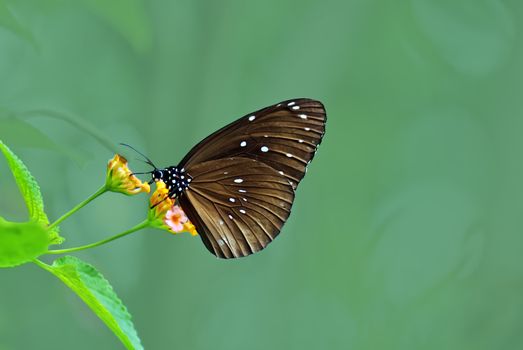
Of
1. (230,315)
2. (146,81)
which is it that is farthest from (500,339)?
(146,81)

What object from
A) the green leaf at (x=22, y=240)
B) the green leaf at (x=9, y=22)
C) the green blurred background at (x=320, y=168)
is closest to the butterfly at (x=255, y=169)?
the green leaf at (x=9, y=22)

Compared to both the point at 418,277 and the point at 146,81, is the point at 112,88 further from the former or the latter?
the point at 418,277

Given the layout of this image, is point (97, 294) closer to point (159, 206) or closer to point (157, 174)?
point (159, 206)

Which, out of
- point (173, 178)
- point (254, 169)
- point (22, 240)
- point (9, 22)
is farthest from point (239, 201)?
point (22, 240)

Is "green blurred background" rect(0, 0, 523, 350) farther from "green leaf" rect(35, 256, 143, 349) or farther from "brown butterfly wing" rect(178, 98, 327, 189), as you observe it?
"green leaf" rect(35, 256, 143, 349)

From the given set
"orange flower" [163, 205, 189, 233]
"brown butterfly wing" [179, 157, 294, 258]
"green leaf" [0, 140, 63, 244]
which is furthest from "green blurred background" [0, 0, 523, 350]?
"green leaf" [0, 140, 63, 244]

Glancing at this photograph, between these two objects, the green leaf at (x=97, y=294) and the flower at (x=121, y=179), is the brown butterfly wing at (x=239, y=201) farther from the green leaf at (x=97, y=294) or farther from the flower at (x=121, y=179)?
the green leaf at (x=97, y=294)
